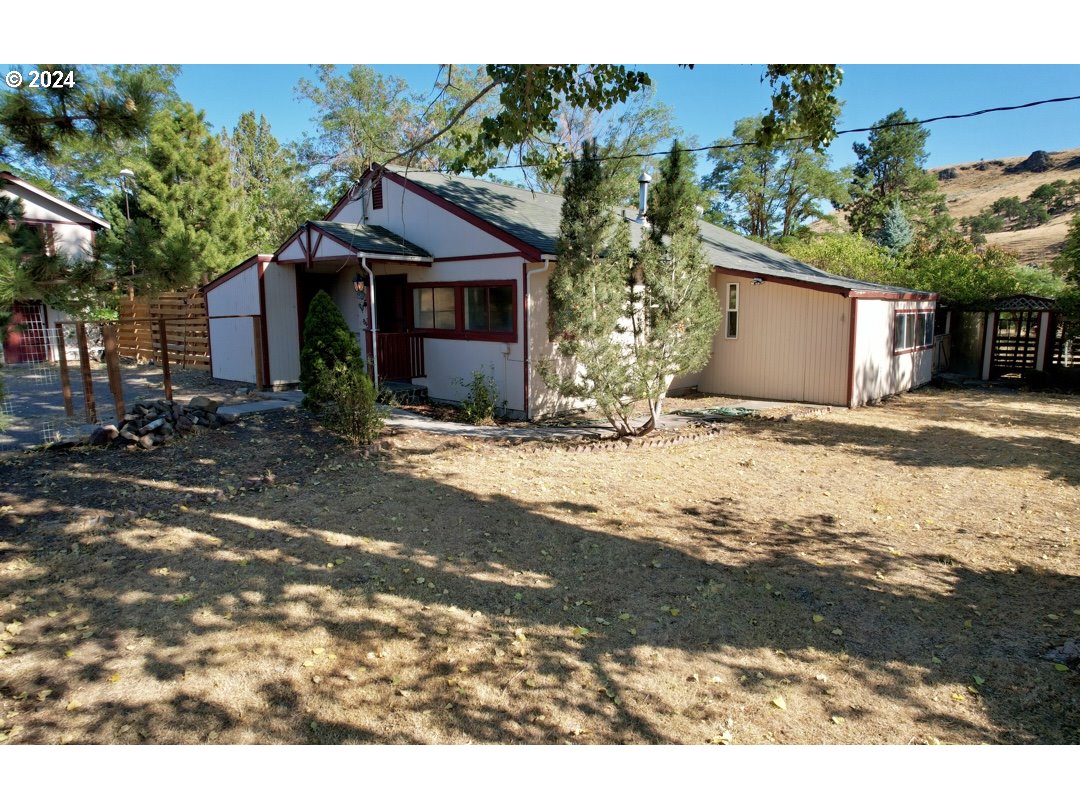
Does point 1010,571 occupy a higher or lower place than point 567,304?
lower

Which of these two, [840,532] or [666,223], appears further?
[666,223]

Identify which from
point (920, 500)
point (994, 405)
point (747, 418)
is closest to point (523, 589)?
point (920, 500)

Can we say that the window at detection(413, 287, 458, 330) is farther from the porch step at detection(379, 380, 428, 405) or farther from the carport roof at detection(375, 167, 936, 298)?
the carport roof at detection(375, 167, 936, 298)

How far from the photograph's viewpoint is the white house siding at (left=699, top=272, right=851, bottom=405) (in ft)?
Answer: 42.7

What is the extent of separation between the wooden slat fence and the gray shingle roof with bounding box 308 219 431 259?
6322mm

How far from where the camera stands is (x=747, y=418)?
11672 mm

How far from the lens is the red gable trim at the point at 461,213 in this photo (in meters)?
10.4

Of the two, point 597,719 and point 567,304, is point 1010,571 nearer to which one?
point 597,719

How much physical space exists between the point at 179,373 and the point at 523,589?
48.4ft

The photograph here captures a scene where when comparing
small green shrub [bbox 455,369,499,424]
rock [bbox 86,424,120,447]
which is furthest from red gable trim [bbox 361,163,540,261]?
rock [bbox 86,424,120,447]

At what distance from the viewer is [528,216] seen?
41.2ft

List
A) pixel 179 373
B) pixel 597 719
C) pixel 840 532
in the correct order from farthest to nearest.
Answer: pixel 179 373 → pixel 840 532 → pixel 597 719

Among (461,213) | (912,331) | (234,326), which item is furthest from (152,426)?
(912,331)

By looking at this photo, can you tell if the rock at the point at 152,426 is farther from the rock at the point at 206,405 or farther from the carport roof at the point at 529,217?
the carport roof at the point at 529,217
